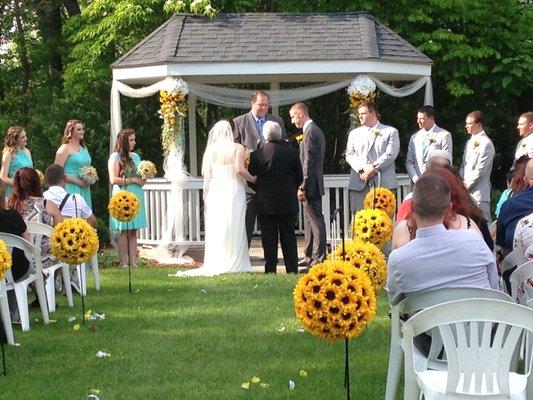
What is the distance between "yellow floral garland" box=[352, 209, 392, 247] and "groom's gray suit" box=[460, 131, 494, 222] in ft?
14.4

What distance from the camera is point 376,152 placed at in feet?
42.4

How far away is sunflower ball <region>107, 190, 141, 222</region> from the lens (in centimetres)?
1120

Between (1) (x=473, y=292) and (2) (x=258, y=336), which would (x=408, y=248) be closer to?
(1) (x=473, y=292)

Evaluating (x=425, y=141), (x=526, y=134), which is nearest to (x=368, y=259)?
(x=526, y=134)

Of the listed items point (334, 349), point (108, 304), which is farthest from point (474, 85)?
point (334, 349)

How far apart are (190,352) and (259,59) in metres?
8.34

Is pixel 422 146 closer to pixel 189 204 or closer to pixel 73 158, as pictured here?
pixel 189 204

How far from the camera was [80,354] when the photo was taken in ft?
25.7

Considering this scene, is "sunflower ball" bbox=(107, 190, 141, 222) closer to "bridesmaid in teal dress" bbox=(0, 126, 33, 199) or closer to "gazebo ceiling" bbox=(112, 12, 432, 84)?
"bridesmaid in teal dress" bbox=(0, 126, 33, 199)

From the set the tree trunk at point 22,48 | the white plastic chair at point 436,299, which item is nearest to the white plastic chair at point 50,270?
the white plastic chair at point 436,299

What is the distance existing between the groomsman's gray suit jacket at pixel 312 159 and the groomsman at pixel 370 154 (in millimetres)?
448

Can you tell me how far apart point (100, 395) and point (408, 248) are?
7.61 ft

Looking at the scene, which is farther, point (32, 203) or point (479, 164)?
point (479, 164)

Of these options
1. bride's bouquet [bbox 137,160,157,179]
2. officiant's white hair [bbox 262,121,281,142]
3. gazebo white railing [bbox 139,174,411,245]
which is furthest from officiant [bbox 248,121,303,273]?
gazebo white railing [bbox 139,174,411,245]
